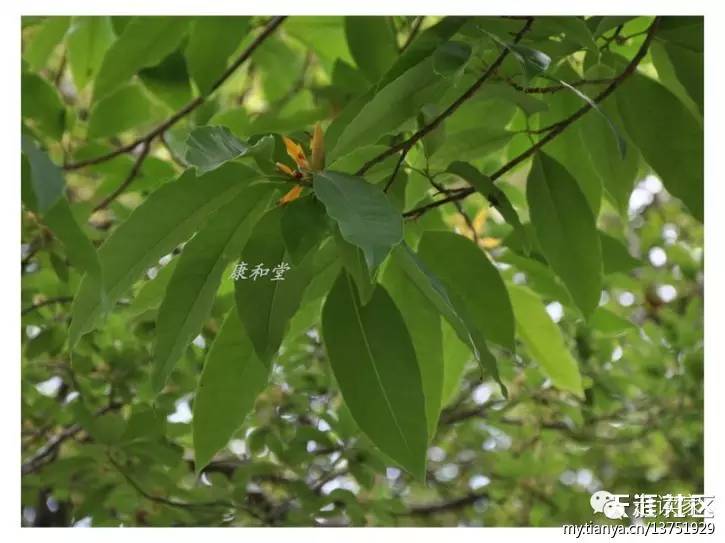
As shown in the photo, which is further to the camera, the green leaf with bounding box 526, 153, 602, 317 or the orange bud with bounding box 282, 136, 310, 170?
the green leaf with bounding box 526, 153, 602, 317

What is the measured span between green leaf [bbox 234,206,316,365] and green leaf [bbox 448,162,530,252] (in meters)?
0.13

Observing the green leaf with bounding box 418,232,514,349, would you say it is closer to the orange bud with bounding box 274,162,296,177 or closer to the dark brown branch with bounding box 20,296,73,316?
the orange bud with bounding box 274,162,296,177

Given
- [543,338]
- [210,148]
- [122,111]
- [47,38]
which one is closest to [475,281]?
[543,338]

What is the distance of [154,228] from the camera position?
0.55m

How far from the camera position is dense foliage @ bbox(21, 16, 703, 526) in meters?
0.55

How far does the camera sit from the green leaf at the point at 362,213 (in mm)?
442

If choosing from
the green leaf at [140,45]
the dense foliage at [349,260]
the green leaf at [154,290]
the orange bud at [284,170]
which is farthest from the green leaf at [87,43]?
the orange bud at [284,170]

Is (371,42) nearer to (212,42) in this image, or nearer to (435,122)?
(212,42)

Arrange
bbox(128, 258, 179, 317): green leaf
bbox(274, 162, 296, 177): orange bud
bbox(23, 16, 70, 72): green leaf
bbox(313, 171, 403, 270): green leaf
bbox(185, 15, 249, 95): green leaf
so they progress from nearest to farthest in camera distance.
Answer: bbox(313, 171, 403, 270): green leaf < bbox(274, 162, 296, 177): orange bud < bbox(128, 258, 179, 317): green leaf < bbox(185, 15, 249, 95): green leaf < bbox(23, 16, 70, 72): green leaf

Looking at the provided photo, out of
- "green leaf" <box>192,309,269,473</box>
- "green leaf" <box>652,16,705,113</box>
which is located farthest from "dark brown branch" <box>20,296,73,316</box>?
"green leaf" <box>652,16,705,113</box>

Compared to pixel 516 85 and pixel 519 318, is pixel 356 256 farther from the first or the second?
pixel 519 318

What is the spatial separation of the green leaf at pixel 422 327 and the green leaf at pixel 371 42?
0.25 meters

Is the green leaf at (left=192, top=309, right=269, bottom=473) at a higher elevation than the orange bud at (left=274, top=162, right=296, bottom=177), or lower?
lower

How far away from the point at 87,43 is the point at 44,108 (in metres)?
0.12
